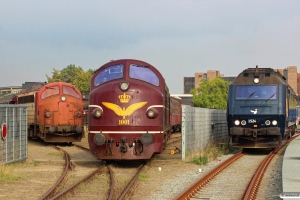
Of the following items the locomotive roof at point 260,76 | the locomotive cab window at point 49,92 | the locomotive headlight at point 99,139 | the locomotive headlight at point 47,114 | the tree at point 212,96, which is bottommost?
the locomotive headlight at point 99,139

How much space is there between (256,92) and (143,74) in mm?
6720

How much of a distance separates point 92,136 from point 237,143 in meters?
7.81

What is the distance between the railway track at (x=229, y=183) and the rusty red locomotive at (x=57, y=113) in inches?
372

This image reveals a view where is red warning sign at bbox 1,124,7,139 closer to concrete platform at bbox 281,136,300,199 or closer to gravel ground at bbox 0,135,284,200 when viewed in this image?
gravel ground at bbox 0,135,284,200

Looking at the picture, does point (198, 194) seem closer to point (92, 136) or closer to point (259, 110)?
point (92, 136)

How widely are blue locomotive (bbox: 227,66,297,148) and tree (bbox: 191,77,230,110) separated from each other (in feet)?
191

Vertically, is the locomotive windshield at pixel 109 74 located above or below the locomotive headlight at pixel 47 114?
above

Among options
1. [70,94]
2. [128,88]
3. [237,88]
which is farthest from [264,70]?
[70,94]

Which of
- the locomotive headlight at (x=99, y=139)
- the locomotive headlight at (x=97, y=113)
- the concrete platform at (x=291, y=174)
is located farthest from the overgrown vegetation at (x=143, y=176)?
the concrete platform at (x=291, y=174)

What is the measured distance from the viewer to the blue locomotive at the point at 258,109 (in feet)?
59.2

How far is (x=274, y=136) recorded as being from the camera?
18609 mm

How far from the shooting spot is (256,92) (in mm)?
18531

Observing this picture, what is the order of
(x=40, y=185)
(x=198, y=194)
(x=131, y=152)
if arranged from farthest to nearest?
(x=131, y=152)
(x=40, y=185)
(x=198, y=194)

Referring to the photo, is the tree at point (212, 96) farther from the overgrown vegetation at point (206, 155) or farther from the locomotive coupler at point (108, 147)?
the locomotive coupler at point (108, 147)
